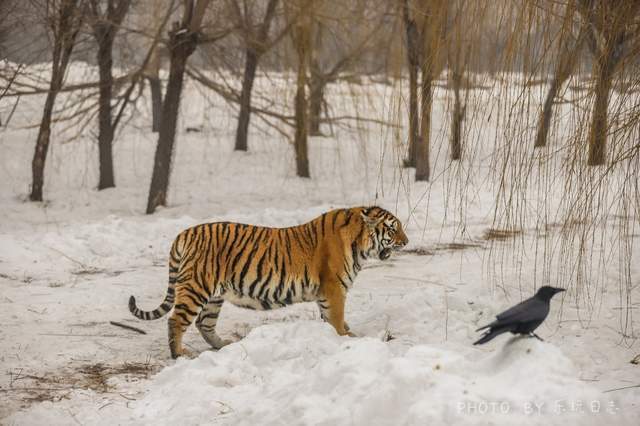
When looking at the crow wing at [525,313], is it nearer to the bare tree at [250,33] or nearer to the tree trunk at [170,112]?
the bare tree at [250,33]

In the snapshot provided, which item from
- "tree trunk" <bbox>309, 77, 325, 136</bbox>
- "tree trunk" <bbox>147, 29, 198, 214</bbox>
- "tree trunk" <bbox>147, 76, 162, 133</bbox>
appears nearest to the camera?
"tree trunk" <bbox>147, 29, 198, 214</bbox>

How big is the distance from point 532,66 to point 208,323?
3312mm

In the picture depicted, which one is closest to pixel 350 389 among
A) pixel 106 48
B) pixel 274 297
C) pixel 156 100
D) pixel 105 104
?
pixel 274 297

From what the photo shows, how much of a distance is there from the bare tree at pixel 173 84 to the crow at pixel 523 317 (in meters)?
9.25

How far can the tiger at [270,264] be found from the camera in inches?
229

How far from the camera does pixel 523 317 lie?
10.1 feet

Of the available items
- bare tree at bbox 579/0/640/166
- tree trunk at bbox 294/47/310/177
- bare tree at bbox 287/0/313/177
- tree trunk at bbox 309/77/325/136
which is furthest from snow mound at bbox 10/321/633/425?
tree trunk at bbox 309/77/325/136

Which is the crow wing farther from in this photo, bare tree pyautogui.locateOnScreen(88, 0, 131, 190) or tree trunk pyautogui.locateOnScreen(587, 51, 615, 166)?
bare tree pyautogui.locateOnScreen(88, 0, 131, 190)

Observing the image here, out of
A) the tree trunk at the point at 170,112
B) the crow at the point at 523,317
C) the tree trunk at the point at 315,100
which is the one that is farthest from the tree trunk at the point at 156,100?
the crow at the point at 523,317

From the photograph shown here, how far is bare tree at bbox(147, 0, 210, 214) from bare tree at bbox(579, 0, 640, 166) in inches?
323

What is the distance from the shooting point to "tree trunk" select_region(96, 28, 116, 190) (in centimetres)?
1323

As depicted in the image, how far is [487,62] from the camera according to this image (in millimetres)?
5141

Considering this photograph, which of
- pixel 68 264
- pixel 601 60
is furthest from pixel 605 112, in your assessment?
pixel 68 264

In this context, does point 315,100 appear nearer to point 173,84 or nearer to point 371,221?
point 173,84
